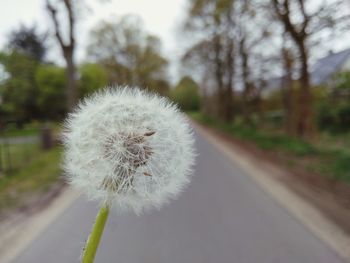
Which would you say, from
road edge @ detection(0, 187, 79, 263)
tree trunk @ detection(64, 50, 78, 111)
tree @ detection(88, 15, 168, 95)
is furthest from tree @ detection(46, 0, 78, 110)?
tree @ detection(88, 15, 168, 95)

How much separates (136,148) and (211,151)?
13016 millimetres

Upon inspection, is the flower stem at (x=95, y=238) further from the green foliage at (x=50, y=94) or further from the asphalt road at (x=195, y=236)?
the green foliage at (x=50, y=94)

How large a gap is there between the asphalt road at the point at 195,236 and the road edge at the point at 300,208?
16 centimetres

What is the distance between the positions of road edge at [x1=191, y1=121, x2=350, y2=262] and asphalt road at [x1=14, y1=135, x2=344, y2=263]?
0.51 ft

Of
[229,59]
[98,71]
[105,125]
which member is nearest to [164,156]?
[105,125]

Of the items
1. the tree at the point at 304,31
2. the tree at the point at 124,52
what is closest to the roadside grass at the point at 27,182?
the tree at the point at 304,31

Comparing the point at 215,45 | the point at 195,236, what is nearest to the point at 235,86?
the point at 215,45

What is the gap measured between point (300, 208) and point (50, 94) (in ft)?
96.5

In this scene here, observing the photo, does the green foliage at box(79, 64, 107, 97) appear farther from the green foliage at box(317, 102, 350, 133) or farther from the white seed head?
the white seed head

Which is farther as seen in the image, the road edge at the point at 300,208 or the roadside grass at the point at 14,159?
the roadside grass at the point at 14,159

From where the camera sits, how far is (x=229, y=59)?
26141 mm

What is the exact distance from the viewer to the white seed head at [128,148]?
1.47m

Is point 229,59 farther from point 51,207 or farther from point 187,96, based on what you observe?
point 187,96

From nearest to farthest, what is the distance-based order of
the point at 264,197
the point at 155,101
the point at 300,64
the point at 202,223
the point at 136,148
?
the point at 136,148
the point at 155,101
the point at 202,223
the point at 264,197
the point at 300,64
